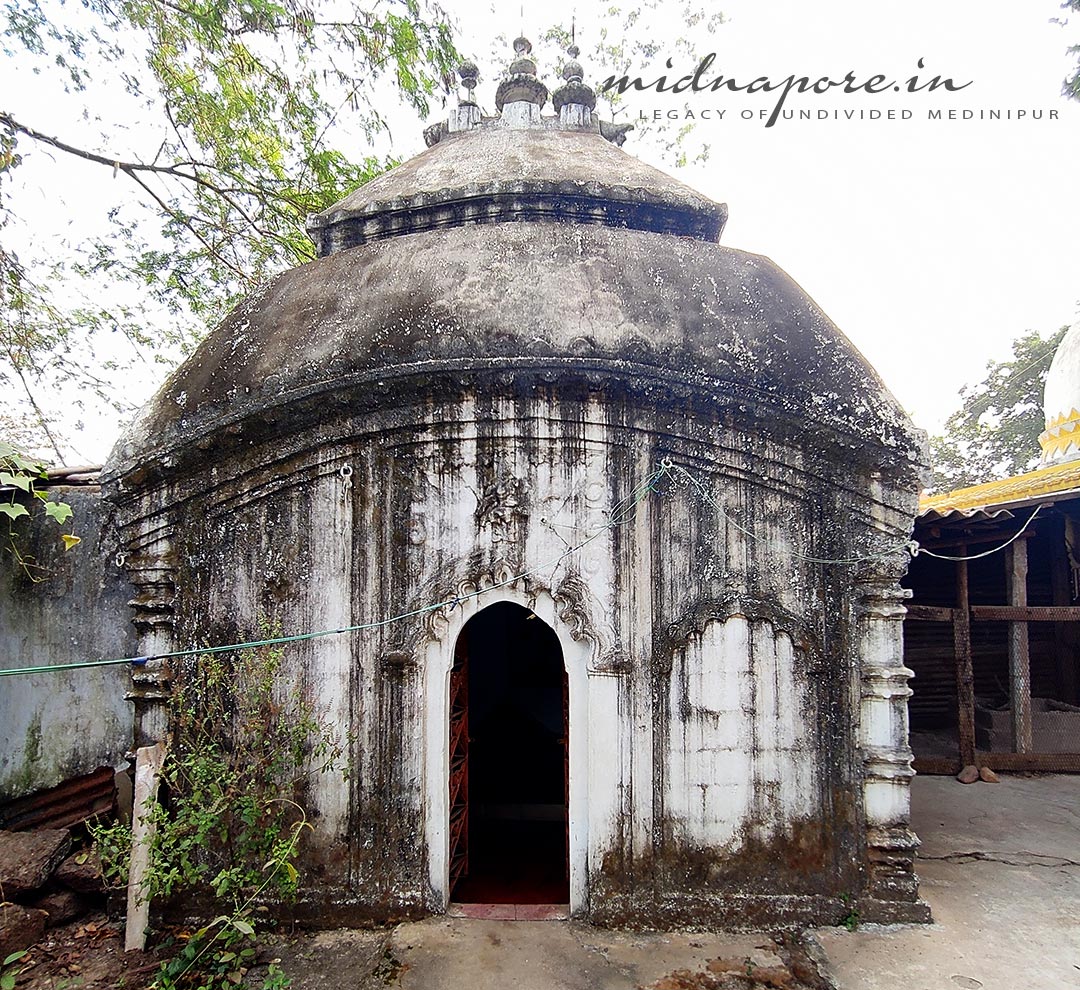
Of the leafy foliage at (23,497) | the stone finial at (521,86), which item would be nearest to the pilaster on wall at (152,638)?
the leafy foliage at (23,497)

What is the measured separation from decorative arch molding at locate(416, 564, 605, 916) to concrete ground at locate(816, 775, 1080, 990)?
5.04 feet

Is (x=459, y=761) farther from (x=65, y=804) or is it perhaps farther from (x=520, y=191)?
(x=520, y=191)

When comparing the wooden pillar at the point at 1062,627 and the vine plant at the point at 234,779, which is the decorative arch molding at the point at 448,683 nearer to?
the vine plant at the point at 234,779

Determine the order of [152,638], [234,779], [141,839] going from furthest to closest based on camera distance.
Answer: [152,638], [141,839], [234,779]

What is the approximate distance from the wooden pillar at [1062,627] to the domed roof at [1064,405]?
3.77 meters

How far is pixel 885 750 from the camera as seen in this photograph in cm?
423

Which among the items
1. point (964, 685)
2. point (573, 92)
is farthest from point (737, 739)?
point (573, 92)

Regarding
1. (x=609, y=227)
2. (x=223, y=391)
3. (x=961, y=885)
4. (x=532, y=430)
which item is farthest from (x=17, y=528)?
(x=961, y=885)

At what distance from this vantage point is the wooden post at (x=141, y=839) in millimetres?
4160

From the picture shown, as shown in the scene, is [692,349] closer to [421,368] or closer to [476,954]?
[421,368]

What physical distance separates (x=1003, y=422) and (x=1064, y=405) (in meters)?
10.7

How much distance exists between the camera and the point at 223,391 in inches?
180

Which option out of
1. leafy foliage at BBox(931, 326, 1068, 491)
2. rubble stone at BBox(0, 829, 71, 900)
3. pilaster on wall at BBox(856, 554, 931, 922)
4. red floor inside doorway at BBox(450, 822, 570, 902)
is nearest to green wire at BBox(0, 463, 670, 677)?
rubble stone at BBox(0, 829, 71, 900)

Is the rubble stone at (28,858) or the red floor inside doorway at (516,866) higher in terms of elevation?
the rubble stone at (28,858)
